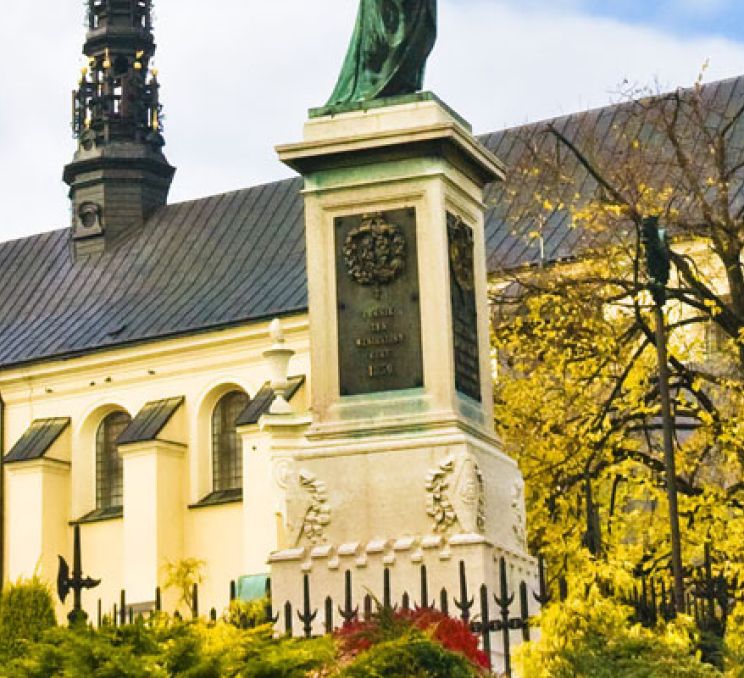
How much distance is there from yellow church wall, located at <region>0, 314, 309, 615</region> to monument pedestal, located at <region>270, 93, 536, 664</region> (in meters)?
32.5

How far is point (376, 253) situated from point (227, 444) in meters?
37.0

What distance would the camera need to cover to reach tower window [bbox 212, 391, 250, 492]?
4975cm

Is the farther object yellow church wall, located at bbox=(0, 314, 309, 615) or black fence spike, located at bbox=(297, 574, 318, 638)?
yellow church wall, located at bbox=(0, 314, 309, 615)

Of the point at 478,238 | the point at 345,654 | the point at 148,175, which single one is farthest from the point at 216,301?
the point at 345,654

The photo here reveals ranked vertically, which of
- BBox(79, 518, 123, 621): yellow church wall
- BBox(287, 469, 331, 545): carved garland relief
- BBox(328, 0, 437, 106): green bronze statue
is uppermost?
BBox(328, 0, 437, 106): green bronze statue

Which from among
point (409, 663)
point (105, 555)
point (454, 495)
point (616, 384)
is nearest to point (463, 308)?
point (454, 495)

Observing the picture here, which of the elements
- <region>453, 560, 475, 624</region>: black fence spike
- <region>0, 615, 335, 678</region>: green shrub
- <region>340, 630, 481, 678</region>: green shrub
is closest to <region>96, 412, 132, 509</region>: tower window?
<region>453, 560, 475, 624</region>: black fence spike

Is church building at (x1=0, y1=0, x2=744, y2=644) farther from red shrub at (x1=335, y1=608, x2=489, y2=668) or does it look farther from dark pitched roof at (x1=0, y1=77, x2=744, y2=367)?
red shrub at (x1=335, y1=608, x2=489, y2=668)

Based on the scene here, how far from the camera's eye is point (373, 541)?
13055mm

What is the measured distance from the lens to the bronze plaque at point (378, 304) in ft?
43.9

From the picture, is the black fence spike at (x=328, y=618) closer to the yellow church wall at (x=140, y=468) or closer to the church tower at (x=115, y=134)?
the yellow church wall at (x=140, y=468)

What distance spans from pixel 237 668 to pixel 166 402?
41118 mm

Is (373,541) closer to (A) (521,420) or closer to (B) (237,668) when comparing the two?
(B) (237,668)

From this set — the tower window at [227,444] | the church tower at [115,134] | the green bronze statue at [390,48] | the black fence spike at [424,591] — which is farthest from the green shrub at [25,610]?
the church tower at [115,134]
